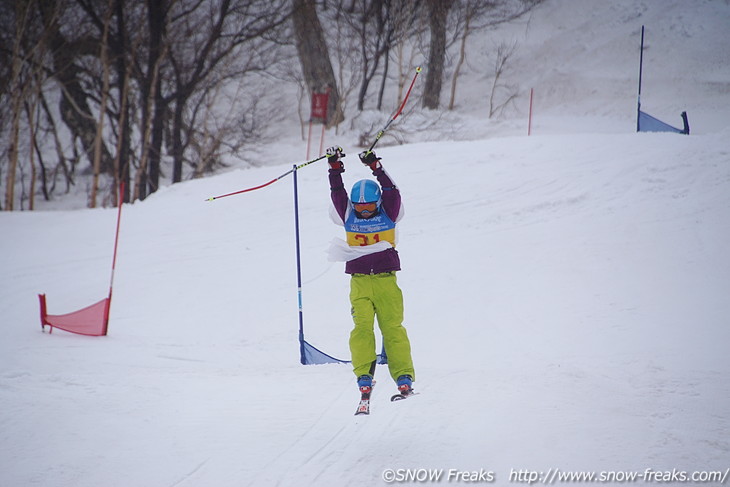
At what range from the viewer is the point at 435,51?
25.2 metres

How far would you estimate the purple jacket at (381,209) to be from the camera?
5.17 metres

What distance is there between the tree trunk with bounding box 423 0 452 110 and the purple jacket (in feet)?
68.8

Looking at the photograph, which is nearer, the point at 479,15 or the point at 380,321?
the point at 380,321

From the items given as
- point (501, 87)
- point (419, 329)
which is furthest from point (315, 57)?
point (419, 329)

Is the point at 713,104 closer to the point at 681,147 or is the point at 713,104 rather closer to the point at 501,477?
the point at 681,147

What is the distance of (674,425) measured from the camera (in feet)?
15.4

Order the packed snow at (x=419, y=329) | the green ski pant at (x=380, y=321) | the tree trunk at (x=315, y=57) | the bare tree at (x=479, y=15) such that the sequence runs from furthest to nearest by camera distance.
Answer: the bare tree at (x=479, y=15) < the tree trunk at (x=315, y=57) < the green ski pant at (x=380, y=321) < the packed snow at (x=419, y=329)

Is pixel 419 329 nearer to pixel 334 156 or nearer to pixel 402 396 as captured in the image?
pixel 402 396

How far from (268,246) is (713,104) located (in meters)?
17.7

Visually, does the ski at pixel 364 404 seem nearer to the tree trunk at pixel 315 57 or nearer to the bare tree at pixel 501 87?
the tree trunk at pixel 315 57

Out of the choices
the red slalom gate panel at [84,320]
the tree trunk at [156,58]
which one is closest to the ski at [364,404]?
the red slalom gate panel at [84,320]

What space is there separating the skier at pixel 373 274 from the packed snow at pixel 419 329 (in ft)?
1.66

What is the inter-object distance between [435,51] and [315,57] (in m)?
4.87

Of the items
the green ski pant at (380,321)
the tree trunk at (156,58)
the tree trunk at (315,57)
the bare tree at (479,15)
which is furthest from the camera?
the bare tree at (479,15)
